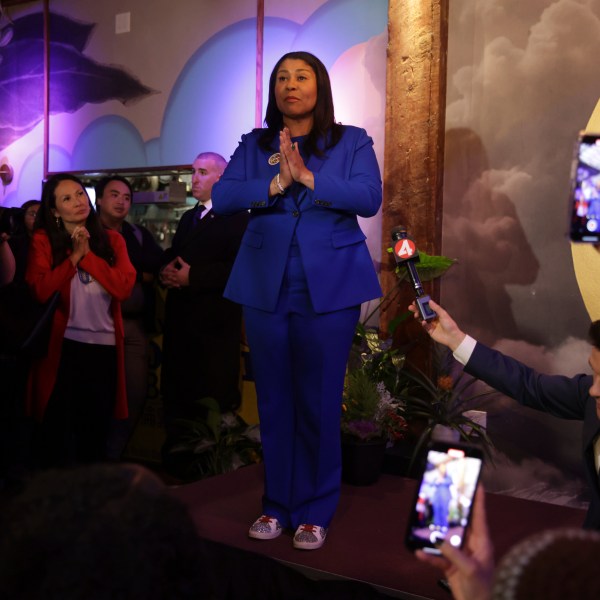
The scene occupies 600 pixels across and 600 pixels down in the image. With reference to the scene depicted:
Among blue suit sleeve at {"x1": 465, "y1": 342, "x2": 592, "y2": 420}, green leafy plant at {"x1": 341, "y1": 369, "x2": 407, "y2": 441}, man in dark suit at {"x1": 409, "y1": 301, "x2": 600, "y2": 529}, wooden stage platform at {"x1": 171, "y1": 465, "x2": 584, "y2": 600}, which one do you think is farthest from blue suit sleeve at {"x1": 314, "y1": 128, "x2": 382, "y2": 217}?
green leafy plant at {"x1": 341, "y1": 369, "x2": 407, "y2": 441}

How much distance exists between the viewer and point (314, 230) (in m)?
2.68

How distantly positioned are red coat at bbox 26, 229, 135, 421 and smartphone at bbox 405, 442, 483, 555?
2466 mm

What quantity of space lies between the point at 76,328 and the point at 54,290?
0.21 m

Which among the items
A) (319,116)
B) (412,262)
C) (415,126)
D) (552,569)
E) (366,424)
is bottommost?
(366,424)

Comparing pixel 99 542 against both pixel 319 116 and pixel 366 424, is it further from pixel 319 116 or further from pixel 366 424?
pixel 366 424

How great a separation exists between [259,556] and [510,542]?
105cm

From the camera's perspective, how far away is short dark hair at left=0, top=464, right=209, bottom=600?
796 millimetres

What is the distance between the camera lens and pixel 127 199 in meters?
4.34

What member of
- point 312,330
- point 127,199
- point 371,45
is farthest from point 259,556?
point 371,45

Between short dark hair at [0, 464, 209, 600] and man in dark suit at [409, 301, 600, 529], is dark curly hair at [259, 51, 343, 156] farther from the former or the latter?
short dark hair at [0, 464, 209, 600]

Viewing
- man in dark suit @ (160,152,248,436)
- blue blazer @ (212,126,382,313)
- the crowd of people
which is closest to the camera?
blue blazer @ (212,126,382,313)

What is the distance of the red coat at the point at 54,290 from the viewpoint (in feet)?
11.3

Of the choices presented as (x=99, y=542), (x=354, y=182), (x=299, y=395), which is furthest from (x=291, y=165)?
(x=99, y=542)

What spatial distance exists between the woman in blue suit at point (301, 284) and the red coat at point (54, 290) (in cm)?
100
